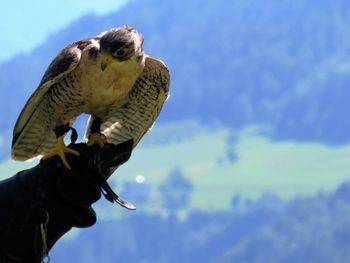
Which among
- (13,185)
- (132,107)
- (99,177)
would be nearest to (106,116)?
Answer: (132,107)

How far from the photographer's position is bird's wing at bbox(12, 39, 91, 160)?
6.77 ft

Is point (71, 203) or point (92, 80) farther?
point (92, 80)

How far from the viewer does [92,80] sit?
6.88 feet

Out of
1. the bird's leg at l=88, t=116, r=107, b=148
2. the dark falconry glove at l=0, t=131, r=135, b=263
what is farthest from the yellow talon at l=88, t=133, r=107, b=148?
the dark falconry glove at l=0, t=131, r=135, b=263

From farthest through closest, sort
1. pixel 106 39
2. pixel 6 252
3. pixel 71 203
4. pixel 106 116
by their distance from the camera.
Result: pixel 106 116 < pixel 106 39 < pixel 71 203 < pixel 6 252

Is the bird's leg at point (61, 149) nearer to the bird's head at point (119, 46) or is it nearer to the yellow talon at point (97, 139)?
the yellow talon at point (97, 139)

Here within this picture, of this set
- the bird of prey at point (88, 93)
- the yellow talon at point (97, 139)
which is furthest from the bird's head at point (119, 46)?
the yellow talon at point (97, 139)

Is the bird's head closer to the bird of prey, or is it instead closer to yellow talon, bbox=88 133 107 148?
the bird of prey

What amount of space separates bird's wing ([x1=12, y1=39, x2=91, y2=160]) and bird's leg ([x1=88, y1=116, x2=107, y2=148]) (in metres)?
0.14

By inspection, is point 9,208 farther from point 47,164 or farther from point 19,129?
point 19,129

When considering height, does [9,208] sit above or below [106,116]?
below

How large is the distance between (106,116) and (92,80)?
112mm

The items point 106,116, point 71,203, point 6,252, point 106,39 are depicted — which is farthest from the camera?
point 106,116

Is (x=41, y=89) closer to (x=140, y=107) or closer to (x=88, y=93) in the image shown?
(x=88, y=93)
